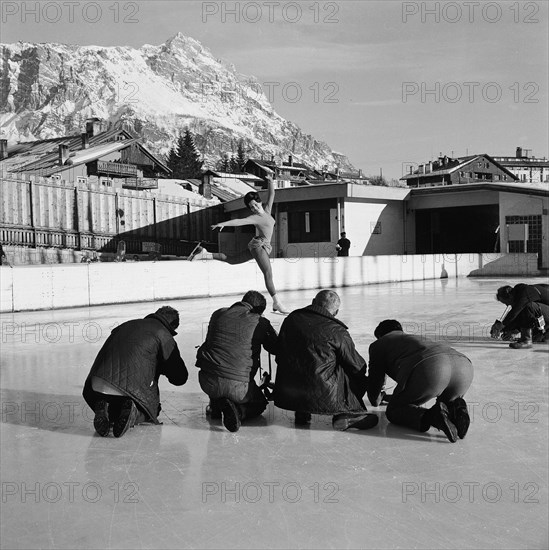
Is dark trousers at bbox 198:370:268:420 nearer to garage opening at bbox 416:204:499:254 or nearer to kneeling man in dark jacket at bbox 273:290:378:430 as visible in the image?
kneeling man in dark jacket at bbox 273:290:378:430

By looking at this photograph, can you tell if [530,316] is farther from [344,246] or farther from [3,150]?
[3,150]

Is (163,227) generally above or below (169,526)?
above

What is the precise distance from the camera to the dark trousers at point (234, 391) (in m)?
5.49

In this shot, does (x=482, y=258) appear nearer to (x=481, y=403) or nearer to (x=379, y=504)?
(x=481, y=403)

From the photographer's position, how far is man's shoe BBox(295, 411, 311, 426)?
18.2ft

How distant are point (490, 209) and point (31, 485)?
32.0m

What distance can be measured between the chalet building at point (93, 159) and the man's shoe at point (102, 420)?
4395 centimetres

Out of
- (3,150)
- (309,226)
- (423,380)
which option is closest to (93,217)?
(309,226)

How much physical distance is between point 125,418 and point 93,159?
1977 inches

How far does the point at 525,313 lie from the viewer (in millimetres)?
8727

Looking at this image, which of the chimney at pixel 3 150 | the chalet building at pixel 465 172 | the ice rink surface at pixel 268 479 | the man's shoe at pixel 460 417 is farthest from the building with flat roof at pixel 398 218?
the chalet building at pixel 465 172

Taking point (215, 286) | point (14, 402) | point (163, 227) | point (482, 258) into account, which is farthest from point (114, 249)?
point (14, 402)

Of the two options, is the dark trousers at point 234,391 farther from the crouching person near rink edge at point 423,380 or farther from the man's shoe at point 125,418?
the crouching person near rink edge at point 423,380

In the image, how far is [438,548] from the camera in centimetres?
337
